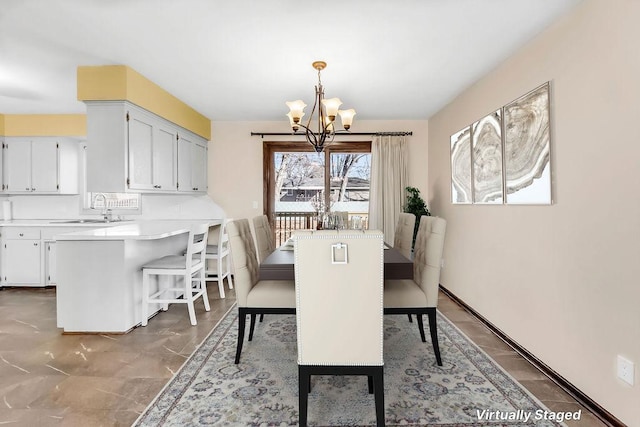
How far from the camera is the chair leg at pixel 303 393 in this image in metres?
1.57

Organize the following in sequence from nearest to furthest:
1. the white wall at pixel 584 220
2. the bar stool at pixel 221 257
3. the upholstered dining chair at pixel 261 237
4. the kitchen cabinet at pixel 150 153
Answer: the white wall at pixel 584 220, the upholstered dining chair at pixel 261 237, the kitchen cabinet at pixel 150 153, the bar stool at pixel 221 257

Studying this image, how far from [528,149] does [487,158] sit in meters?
0.61

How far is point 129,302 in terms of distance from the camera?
117 inches

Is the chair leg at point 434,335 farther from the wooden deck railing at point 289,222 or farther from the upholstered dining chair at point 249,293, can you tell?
the wooden deck railing at point 289,222

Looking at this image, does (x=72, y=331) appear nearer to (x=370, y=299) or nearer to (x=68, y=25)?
(x=68, y=25)

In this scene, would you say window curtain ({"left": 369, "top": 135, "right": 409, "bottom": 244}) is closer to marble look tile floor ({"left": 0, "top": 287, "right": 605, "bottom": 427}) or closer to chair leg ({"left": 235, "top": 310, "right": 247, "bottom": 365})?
marble look tile floor ({"left": 0, "top": 287, "right": 605, "bottom": 427})

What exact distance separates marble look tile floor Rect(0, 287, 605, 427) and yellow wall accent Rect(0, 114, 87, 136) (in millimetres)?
2467

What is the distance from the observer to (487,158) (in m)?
3.05

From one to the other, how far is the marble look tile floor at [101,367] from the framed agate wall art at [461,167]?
4.13ft

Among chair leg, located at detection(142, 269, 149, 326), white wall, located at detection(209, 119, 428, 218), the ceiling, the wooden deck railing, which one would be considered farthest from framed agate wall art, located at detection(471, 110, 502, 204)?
chair leg, located at detection(142, 269, 149, 326)

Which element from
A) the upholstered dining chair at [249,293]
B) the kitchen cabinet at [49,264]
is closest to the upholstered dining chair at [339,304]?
the upholstered dining chair at [249,293]

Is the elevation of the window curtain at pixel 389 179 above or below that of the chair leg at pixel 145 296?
above

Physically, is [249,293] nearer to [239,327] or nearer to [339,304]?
[239,327]

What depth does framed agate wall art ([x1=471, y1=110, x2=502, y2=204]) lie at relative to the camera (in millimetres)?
2865
